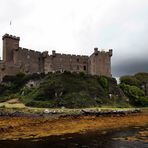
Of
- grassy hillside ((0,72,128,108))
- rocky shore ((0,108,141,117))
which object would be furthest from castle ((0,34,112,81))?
rocky shore ((0,108,141,117))

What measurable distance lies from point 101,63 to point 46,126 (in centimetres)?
4792

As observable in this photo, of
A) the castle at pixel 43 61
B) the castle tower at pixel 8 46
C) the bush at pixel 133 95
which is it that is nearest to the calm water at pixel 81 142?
the bush at pixel 133 95

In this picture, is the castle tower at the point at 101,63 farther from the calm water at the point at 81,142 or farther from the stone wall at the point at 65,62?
the calm water at the point at 81,142

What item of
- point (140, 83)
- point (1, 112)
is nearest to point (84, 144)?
point (1, 112)

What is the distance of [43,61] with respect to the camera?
8119 centimetres

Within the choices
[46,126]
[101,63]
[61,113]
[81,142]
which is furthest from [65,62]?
[81,142]

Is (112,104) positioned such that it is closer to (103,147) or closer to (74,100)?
(74,100)

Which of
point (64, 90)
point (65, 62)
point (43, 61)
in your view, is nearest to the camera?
point (64, 90)

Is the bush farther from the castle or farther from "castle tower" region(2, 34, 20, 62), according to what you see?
"castle tower" region(2, 34, 20, 62)

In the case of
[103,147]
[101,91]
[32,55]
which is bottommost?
[103,147]

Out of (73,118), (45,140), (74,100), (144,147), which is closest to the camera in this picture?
(144,147)

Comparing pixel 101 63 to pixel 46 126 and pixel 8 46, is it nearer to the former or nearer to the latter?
pixel 8 46

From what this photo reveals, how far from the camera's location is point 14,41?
254 ft

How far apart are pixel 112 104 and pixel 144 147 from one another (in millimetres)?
41558
